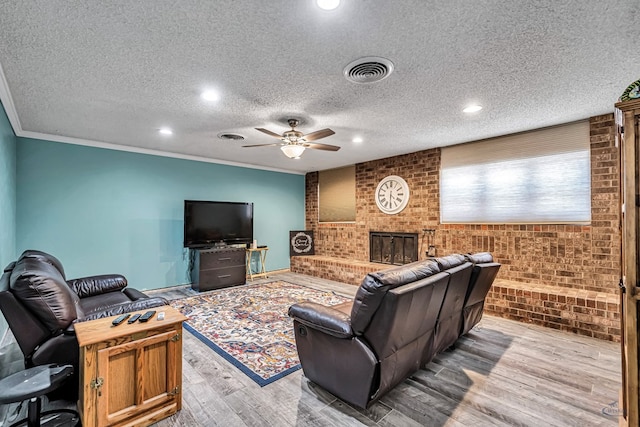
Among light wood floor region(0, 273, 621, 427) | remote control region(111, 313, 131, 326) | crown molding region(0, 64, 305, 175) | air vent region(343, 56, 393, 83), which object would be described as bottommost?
light wood floor region(0, 273, 621, 427)

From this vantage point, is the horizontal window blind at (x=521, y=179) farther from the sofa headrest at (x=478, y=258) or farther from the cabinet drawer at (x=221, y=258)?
the cabinet drawer at (x=221, y=258)

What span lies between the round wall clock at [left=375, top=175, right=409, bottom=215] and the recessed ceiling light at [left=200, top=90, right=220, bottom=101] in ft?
12.3

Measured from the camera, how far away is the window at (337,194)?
6504mm

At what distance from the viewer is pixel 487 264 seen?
112 inches

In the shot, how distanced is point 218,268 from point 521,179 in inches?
203

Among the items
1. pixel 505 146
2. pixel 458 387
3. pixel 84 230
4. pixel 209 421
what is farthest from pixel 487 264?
pixel 84 230

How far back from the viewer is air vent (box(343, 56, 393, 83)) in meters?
2.19

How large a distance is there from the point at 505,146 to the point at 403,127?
5.48 ft

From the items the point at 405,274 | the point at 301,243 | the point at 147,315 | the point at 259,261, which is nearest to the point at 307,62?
the point at 405,274

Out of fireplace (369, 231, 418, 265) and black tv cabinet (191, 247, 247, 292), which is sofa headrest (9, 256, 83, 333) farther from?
fireplace (369, 231, 418, 265)

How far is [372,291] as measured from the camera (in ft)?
5.89

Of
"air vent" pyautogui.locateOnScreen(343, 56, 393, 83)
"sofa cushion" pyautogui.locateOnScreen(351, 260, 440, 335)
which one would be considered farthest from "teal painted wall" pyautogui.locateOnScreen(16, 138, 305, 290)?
"sofa cushion" pyautogui.locateOnScreen(351, 260, 440, 335)

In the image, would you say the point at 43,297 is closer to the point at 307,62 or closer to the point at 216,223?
the point at 307,62

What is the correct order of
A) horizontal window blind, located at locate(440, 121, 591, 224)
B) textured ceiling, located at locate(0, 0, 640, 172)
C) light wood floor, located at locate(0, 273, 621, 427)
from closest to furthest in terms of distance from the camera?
textured ceiling, located at locate(0, 0, 640, 172) → light wood floor, located at locate(0, 273, 621, 427) → horizontal window blind, located at locate(440, 121, 591, 224)
